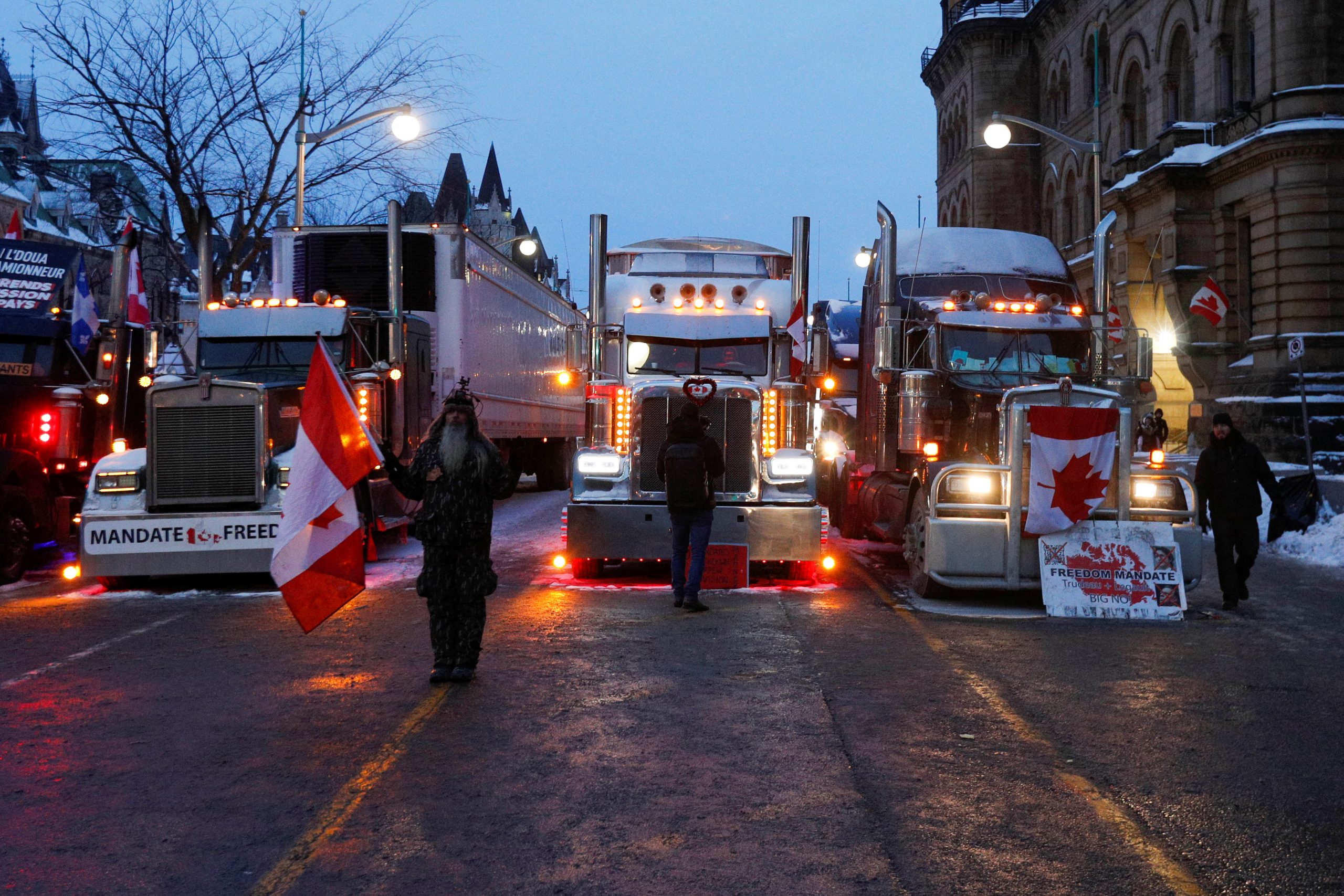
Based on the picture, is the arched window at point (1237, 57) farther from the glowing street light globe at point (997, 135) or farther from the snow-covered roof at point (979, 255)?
the snow-covered roof at point (979, 255)

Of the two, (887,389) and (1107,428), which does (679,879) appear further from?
(887,389)

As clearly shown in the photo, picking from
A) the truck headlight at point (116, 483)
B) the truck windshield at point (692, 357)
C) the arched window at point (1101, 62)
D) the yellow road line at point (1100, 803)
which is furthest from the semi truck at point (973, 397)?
the arched window at point (1101, 62)

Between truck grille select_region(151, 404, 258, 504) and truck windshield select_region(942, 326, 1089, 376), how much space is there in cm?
771

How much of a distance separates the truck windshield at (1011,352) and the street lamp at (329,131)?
13.3 m

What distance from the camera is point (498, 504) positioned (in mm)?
26750

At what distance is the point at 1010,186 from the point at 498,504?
36694mm

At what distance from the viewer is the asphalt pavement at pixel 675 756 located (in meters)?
5.13

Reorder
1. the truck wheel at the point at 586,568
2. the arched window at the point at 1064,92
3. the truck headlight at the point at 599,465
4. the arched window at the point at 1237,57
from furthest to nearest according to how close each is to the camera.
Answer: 1. the arched window at the point at 1064,92
2. the arched window at the point at 1237,57
3. the truck wheel at the point at 586,568
4. the truck headlight at the point at 599,465

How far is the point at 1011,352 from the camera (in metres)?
15.7

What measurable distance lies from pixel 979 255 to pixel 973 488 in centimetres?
571

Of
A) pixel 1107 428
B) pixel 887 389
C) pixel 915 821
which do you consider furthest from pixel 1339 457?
pixel 915 821

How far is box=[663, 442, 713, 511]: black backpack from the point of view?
12.3 metres

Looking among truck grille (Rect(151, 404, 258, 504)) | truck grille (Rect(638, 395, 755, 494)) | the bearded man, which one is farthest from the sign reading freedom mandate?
truck grille (Rect(151, 404, 258, 504))

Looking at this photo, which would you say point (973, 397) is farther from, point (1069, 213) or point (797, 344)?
point (1069, 213)
